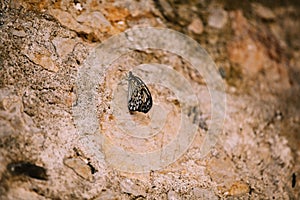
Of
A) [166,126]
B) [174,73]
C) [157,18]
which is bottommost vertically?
[166,126]

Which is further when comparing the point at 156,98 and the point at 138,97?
the point at 156,98

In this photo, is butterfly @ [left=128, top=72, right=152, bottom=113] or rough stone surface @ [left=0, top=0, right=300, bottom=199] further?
butterfly @ [left=128, top=72, right=152, bottom=113]

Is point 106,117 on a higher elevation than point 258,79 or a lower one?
lower

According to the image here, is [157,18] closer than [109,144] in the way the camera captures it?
No

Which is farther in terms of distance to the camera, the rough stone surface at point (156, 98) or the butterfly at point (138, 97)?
the butterfly at point (138, 97)

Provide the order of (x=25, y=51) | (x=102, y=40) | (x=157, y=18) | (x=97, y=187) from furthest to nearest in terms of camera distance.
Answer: (x=157, y=18) → (x=102, y=40) → (x=25, y=51) → (x=97, y=187)

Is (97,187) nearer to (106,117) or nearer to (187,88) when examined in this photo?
(106,117)

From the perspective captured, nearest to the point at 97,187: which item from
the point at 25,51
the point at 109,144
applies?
the point at 109,144

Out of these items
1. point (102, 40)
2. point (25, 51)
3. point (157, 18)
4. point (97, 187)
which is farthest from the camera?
point (157, 18)
